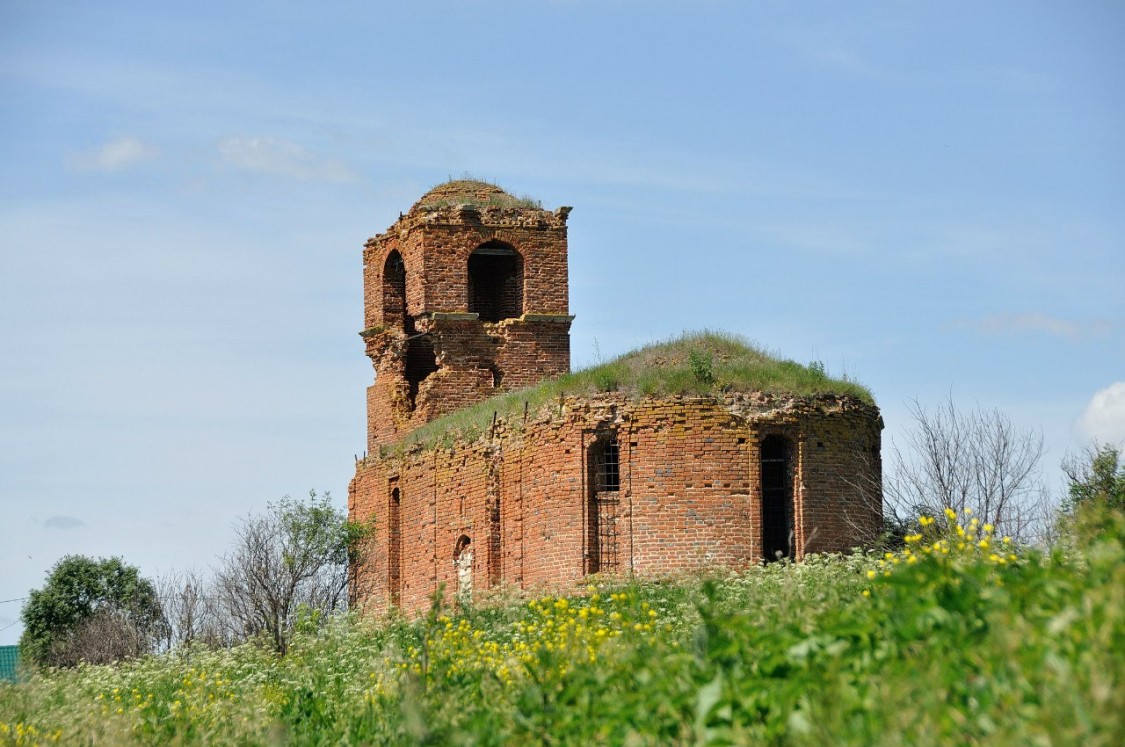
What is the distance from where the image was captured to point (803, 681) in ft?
20.6

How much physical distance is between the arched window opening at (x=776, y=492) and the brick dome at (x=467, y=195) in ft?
34.5

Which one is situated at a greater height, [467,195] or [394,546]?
[467,195]

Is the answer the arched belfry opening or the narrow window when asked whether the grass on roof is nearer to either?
the narrow window

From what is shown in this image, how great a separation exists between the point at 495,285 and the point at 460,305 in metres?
2.14

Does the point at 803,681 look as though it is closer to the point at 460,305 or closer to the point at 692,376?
the point at 692,376

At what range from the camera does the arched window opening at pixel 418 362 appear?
32.2m

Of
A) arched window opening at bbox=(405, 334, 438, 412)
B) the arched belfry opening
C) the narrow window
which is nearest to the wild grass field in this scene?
the narrow window

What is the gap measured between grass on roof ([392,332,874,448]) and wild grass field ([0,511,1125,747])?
13026 millimetres

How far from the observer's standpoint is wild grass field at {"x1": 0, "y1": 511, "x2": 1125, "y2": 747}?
5.39 meters

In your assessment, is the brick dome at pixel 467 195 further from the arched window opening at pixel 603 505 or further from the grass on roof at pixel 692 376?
the arched window opening at pixel 603 505

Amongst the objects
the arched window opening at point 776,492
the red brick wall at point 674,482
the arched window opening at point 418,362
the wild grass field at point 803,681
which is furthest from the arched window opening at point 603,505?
the wild grass field at point 803,681

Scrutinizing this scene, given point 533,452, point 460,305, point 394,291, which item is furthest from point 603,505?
point 394,291

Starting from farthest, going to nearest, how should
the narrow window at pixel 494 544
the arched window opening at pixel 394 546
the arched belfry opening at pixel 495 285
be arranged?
the arched belfry opening at pixel 495 285 → the arched window opening at pixel 394 546 → the narrow window at pixel 494 544

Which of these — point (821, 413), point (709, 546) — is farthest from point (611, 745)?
point (821, 413)
